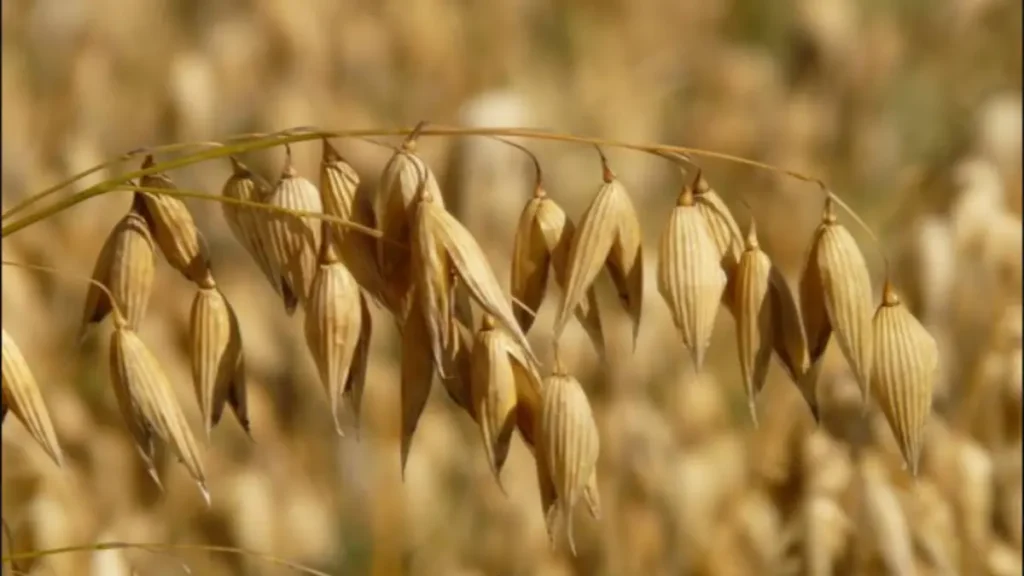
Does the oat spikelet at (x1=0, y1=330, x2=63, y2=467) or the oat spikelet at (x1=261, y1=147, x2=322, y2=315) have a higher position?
the oat spikelet at (x1=261, y1=147, x2=322, y2=315)

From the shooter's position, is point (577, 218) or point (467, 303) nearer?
point (467, 303)

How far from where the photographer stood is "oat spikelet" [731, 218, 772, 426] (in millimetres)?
456

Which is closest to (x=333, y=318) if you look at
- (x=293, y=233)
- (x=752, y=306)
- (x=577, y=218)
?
(x=293, y=233)

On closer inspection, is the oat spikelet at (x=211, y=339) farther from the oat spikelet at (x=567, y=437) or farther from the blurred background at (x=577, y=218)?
the blurred background at (x=577, y=218)

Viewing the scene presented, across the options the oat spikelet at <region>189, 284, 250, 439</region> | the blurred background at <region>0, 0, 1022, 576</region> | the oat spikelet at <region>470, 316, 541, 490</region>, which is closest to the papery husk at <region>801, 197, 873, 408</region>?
the oat spikelet at <region>470, 316, 541, 490</region>

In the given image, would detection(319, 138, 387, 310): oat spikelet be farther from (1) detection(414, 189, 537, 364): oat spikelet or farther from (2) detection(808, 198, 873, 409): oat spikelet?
(2) detection(808, 198, 873, 409): oat spikelet

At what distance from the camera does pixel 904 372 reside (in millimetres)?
466

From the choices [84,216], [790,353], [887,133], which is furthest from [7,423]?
[887,133]

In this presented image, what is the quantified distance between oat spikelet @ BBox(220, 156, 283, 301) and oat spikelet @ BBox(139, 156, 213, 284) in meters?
0.02

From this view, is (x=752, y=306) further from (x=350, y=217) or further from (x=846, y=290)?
(x=350, y=217)

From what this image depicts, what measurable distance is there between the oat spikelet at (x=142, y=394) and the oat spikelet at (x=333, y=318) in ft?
0.18

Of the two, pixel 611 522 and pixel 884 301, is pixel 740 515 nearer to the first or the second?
pixel 611 522

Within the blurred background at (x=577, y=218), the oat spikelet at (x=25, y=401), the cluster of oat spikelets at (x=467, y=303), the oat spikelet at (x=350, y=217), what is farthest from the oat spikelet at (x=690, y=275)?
the blurred background at (x=577, y=218)

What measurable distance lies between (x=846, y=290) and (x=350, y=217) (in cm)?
18
